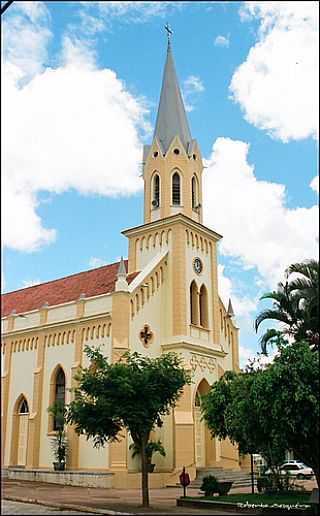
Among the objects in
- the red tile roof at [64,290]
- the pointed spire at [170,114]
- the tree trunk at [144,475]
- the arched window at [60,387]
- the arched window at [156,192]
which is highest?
the pointed spire at [170,114]

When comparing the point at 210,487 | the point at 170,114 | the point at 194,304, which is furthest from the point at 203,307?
the point at 210,487

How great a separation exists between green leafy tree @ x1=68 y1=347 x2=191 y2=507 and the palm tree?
584 centimetres

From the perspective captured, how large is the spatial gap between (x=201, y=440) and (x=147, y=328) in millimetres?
7117

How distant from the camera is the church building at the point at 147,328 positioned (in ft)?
94.1

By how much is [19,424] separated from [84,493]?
11777 mm

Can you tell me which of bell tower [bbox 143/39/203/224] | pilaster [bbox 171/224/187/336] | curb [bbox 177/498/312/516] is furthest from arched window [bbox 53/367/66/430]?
curb [bbox 177/498/312/516]

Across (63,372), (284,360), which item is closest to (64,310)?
(63,372)

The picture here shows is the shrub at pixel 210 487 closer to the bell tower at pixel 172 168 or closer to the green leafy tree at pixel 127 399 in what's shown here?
the green leafy tree at pixel 127 399

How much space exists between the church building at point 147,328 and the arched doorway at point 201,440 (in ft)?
0.18

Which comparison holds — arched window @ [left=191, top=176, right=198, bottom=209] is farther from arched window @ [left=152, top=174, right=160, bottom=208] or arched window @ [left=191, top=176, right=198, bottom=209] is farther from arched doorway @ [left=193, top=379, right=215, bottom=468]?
arched doorway @ [left=193, top=379, right=215, bottom=468]

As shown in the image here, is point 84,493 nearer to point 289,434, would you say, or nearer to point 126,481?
point 126,481

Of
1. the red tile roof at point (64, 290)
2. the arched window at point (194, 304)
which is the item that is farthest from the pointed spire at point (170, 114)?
the arched window at point (194, 304)

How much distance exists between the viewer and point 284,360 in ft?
58.9

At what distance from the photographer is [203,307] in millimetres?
34625
